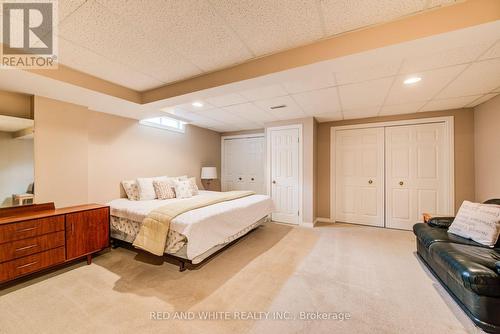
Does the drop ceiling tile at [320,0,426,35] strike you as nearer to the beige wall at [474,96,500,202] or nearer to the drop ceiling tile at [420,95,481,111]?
the drop ceiling tile at [420,95,481,111]

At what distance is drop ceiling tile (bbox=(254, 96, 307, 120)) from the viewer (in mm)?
3246

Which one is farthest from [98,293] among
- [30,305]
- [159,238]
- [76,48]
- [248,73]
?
[248,73]

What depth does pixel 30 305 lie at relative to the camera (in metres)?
1.77

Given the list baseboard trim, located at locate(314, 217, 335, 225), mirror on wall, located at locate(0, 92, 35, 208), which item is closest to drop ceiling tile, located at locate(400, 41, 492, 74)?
baseboard trim, located at locate(314, 217, 335, 225)

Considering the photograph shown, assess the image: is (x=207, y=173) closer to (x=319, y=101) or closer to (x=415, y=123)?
(x=319, y=101)

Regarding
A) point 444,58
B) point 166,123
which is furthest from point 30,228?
point 444,58

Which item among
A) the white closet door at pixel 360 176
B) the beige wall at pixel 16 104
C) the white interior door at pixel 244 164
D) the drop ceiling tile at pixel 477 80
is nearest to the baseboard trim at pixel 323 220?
the white closet door at pixel 360 176

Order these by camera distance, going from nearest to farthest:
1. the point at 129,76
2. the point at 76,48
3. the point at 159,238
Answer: the point at 76,48 < the point at 159,238 < the point at 129,76

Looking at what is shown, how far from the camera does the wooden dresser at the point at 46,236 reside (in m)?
1.97

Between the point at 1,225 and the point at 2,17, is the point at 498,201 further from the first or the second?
the point at 1,225

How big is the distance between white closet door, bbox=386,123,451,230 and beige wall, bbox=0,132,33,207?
5916 mm

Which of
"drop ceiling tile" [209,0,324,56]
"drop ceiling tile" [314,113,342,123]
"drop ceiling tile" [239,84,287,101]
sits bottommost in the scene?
"drop ceiling tile" [314,113,342,123]

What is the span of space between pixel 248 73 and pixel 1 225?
9.52 ft

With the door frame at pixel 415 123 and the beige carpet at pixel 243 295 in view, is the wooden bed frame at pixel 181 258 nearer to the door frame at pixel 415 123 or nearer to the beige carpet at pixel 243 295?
the beige carpet at pixel 243 295
